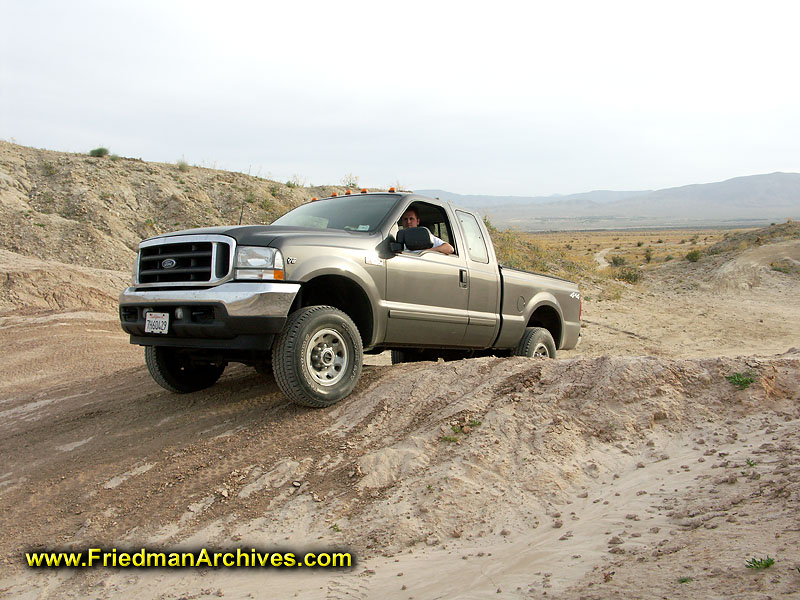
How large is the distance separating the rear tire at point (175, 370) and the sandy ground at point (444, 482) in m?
0.16

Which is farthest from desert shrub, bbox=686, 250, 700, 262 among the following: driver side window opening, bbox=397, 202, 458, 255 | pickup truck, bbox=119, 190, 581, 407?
driver side window opening, bbox=397, 202, 458, 255

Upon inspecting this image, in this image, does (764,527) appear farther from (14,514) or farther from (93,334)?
(93,334)

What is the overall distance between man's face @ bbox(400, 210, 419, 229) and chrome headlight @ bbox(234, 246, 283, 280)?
1659mm

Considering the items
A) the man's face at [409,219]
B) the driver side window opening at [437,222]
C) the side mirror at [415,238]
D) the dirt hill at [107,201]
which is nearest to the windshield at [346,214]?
the man's face at [409,219]

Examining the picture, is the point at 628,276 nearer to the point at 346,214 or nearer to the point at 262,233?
the point at 346,214

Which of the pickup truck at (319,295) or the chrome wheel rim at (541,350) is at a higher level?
the pickup truck at (319,295)

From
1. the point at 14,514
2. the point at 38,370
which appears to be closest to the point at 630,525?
the point at 14,514

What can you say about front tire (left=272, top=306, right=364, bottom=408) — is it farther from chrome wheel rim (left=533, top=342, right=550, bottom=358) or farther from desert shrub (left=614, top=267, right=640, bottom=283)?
desert shrub (left=614, top=267, right=640, bottom=283)

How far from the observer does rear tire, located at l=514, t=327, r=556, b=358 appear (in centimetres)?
727

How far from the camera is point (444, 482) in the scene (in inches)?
156

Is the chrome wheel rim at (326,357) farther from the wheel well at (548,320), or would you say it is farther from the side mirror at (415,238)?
the wheel well at (548,320)

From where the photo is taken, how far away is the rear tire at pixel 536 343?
7.27 metres

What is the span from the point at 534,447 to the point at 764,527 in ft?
5.20

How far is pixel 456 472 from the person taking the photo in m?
4.05
